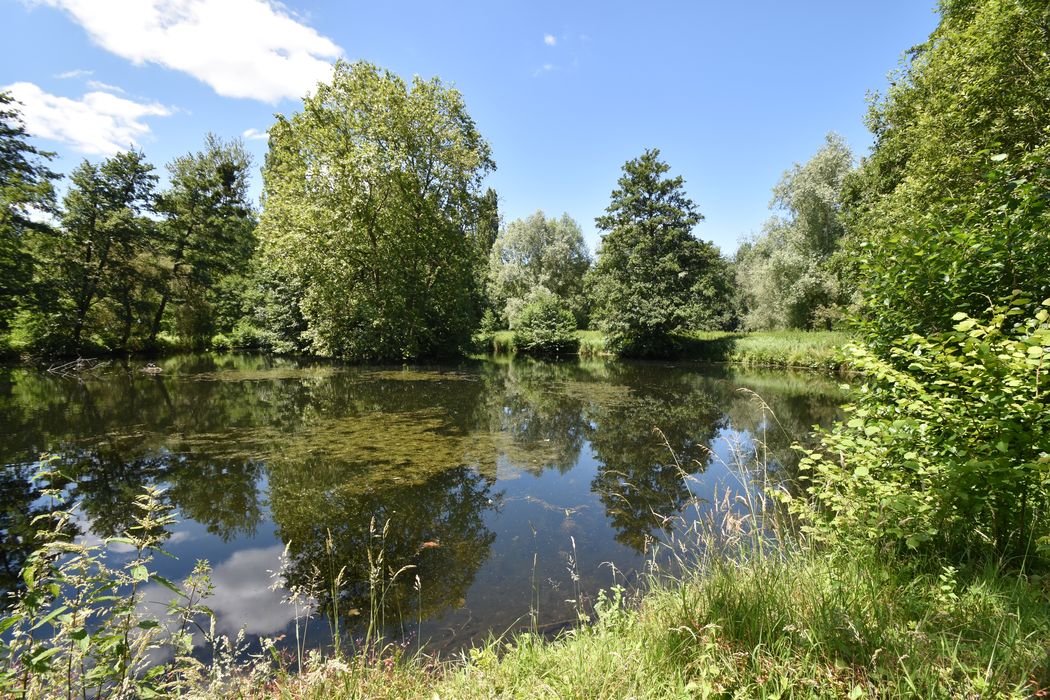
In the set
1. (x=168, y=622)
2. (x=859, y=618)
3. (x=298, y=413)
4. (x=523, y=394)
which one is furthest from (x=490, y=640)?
(x=523, y=394)

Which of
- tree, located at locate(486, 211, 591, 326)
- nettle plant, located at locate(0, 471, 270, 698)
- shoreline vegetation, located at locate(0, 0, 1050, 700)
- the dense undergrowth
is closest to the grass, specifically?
shoreline vegetation, located at locate(0, 0, 1050, 700)

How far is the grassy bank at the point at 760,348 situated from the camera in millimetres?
21384

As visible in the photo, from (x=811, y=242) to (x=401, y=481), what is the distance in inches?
1081

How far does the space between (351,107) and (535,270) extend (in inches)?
789

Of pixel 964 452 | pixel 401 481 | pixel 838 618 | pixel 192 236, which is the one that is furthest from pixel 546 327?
pixel 838 618

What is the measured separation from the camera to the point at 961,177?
10.5m

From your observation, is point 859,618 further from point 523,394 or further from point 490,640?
point 523,394

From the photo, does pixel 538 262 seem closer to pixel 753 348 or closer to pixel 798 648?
pixel 753 348

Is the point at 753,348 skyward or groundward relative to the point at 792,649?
skyward

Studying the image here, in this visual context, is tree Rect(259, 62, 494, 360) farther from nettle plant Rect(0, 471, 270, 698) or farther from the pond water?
nettle plant Rect(0, 471, 270, 698)

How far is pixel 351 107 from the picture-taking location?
66.0 feet

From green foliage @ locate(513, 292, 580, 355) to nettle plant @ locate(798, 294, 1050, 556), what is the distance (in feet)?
89.3

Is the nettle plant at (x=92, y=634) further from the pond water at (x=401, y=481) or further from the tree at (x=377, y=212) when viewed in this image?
the tree at (x=377, y=212)

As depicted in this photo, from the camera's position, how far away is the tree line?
1196cm
